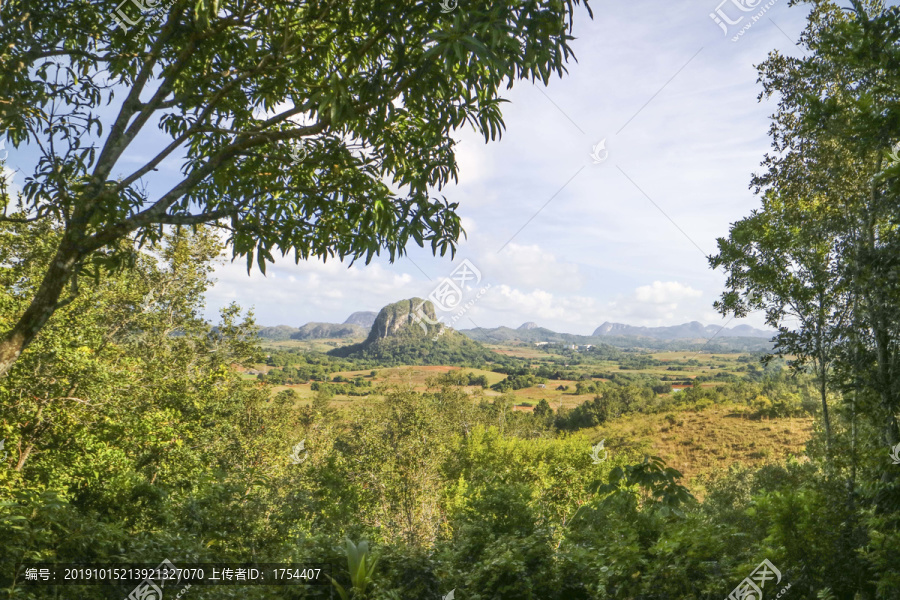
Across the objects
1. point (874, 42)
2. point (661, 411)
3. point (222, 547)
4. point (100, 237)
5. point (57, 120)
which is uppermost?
point (874, 42)

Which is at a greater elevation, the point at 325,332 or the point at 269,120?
the point at 269,120

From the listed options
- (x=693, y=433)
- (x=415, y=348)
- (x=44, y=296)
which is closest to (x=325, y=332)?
(x=415, y=348)

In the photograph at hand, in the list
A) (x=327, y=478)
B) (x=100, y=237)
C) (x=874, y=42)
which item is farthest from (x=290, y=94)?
(x=327, y=478)

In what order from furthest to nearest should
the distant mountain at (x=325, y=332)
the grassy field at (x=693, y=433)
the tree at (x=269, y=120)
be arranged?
the distant mountain at (x=325, y=332) < the grassy field at (x=693, y=433) < the tree at (x=269, y=120)

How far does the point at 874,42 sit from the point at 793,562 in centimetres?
360

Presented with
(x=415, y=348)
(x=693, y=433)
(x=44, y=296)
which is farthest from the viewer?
(x=415, y=348)

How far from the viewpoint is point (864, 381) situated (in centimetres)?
393

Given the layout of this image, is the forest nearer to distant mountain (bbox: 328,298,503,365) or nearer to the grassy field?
the grassy field

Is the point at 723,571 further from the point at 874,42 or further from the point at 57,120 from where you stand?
the point at 57,120

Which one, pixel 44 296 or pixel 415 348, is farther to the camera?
pixel 415 348

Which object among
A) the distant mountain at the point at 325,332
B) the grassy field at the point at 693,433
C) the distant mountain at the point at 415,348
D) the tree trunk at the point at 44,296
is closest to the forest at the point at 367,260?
the tree trunk at the point at 44,296

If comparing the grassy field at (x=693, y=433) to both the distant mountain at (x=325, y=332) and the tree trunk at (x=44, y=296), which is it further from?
the distant mountain at (x=325, y=332)

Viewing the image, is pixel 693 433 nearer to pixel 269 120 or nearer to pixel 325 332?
pixel 269 120

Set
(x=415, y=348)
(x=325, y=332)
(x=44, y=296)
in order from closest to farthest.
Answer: (x=44, y=296) → (x=415, y=348) → (x=325, y=332)
